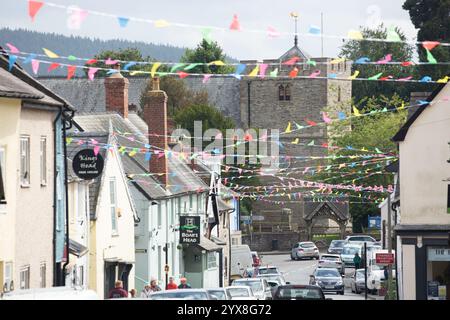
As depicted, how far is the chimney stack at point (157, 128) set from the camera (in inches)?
2178

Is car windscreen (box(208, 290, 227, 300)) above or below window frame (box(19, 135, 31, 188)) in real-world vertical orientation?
below

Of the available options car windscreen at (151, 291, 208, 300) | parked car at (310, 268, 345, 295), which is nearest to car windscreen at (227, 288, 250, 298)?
car windscreen at (151, 291, 208, 300)

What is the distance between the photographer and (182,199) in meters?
59.8

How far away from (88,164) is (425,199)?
10035 mm

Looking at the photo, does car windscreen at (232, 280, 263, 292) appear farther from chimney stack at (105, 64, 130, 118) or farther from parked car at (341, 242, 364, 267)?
parked car at (341, 242, 364, 267)

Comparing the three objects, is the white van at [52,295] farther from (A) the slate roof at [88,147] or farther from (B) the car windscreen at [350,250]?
(B) the car windscreen at [350,250]

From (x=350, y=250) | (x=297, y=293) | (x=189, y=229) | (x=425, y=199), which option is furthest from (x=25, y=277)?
(x=350, y=250)

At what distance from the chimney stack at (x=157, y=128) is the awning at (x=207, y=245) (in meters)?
4.34

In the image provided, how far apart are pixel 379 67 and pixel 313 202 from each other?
37.2m

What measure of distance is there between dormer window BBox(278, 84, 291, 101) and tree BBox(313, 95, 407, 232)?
34.6ft

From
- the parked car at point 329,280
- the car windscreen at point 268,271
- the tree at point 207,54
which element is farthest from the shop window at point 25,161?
the tree at point 207,54

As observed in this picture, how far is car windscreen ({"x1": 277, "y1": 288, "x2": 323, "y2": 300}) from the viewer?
35.3 metres

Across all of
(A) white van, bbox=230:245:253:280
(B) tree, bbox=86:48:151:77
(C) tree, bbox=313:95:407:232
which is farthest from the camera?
(B) tree, bbox=86:48:151:77

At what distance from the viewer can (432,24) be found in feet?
317
